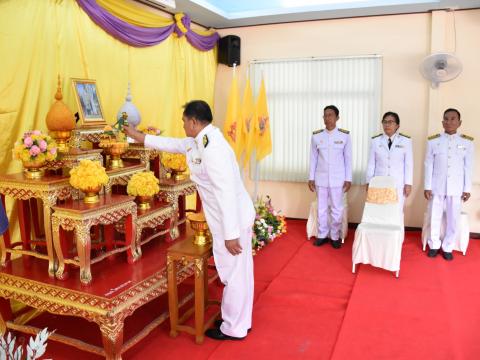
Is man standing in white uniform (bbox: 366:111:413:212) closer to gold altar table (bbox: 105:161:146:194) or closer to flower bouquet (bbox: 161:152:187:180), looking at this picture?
flower bouquet (bbox: 161:152:187:180)

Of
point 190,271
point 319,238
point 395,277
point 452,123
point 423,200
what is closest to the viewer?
point 190,271

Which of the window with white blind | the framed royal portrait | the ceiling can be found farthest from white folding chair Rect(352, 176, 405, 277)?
the framed royal portrait

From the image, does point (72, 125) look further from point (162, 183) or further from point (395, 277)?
point (395, 277)

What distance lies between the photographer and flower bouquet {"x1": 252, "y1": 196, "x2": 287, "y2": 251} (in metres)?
4.93

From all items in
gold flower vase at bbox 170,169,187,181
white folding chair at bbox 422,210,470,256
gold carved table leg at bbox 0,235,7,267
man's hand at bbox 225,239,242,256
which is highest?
gold flower vase at bbox 170,169,187,181

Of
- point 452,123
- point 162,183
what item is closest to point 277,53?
point 452,123

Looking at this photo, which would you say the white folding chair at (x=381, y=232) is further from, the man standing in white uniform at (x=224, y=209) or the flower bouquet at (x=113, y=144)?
the flower bouquet at (x=113, y=144)

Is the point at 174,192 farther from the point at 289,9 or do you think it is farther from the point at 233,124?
the point at 289,9

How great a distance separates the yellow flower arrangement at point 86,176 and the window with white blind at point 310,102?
151 inches

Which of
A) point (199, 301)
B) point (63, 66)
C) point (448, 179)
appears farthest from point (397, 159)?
point (63, 66)

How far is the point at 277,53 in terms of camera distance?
621cm

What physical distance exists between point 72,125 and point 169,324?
62.8 inches

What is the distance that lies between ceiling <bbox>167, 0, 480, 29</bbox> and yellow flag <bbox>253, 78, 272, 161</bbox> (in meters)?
0.92

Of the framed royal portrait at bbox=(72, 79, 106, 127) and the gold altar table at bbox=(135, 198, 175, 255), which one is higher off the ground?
the framed royal portrait at bbox=(72, 79, 106, 127)
